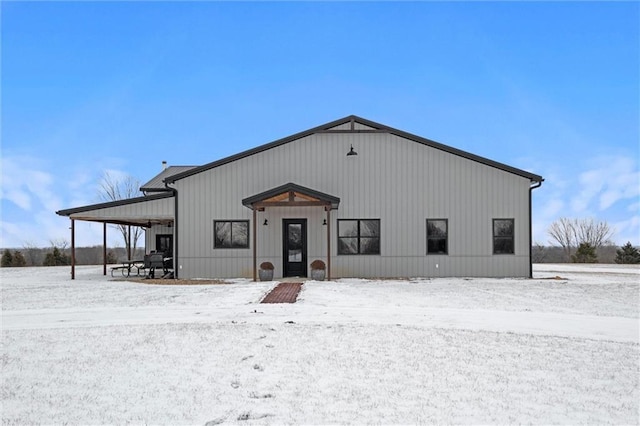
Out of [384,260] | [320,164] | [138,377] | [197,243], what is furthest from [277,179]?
[138,377]

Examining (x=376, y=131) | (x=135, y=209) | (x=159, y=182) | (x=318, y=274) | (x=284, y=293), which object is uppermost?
(x=376, y=131)

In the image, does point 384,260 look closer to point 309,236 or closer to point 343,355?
point 309,236

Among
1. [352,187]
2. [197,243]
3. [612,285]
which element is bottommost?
[612,285]

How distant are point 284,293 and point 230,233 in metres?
6.02

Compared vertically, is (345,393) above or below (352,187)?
below

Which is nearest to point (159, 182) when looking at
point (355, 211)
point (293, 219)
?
point (293, 219)

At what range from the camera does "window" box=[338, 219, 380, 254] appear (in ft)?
61.7

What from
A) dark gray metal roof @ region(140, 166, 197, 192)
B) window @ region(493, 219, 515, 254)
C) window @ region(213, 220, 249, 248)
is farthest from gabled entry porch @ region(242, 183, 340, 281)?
window @ region(493, 219, 515, 254)

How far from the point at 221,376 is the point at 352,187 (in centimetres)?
1306

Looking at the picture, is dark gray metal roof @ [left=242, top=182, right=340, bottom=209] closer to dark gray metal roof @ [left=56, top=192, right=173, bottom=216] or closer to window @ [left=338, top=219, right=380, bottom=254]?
window @ [left=338, top=219, right=380, bottom=254]

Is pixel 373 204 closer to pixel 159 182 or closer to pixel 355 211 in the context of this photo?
pixel 355 211

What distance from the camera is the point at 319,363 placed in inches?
267

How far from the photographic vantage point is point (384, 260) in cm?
1877

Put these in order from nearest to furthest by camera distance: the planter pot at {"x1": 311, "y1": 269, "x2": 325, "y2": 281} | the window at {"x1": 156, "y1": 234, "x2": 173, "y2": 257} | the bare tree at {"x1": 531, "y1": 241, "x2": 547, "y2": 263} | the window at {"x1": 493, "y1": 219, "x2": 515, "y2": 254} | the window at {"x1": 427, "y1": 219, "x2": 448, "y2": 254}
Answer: the planter pot at {"x1": 311, "y1": 269, "x2": 325, "y2": 281}, the window at {"x1": 427, "y1": 219, "x2": 448, "y2": 254}, the window at {"x1": 493, "y1": 219, "x2": 515, "y2": 254}, the window at {"x1": 156, "y1": 234, "x2": 173, "y2": 257}, the bare tree at {"x1": 531, "y1": 241, "x2": 547, "y2": 263}
